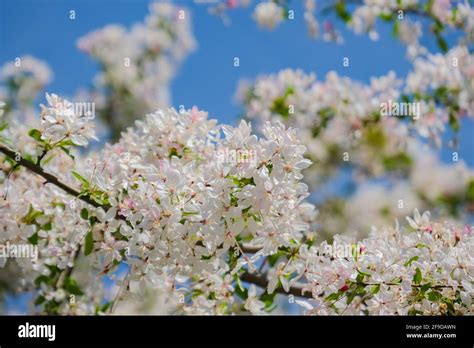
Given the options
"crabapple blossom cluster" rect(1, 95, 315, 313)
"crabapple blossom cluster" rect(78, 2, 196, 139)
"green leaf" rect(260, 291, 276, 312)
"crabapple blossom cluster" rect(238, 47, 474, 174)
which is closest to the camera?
"crabapple blossom cluster" rect(1, 95, 315, 313)

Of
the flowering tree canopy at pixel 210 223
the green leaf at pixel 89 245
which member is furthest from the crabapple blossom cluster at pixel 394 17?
the green leaf at pixel 89 245

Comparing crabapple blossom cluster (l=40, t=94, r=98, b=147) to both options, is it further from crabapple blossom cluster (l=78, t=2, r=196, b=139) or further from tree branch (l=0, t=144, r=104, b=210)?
crabapple blossom cluster (l=78, t=2, r=196, b=139)

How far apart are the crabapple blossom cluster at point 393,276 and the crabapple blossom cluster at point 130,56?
12.6 feet

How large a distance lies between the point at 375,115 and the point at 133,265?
2031 mm

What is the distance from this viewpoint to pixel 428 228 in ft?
6.54

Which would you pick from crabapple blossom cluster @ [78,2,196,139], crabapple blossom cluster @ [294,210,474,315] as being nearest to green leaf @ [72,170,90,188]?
crabapple blossom cluster @ [294,210,474,315]

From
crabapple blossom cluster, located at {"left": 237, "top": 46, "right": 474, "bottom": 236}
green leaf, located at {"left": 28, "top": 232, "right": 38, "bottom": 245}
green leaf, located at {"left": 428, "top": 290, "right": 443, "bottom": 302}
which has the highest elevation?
crabapple blossom cluster, located at {"left": 237, "top": 46, "right": 474, "bottom": 236}

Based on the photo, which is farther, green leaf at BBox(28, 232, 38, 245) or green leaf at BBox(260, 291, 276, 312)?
green leaf at BBox(260, 291, 276, 312)
